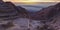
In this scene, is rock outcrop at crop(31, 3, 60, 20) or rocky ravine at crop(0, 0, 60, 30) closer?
rocky ravine at crop(0, 0, 60, 30)

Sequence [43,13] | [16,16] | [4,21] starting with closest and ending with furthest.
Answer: [4,21] < [16,16] < [43,13]

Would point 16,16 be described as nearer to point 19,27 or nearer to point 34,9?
point 19,27

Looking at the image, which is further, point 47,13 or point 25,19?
point 47,13

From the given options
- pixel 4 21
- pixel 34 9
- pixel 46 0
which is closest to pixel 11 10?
pixel 4 21

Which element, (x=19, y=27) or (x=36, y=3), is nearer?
(x=19, y=27)

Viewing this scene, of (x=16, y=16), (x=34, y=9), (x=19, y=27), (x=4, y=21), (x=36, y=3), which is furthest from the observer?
(x=36, y=3)

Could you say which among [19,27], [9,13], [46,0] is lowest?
[19,27]

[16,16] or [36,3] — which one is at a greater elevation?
[36,3]

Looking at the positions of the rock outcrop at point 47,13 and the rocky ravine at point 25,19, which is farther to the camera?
the rock outcrop at point 47,13

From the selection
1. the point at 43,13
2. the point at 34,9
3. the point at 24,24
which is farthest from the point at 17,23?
the point at 34,9

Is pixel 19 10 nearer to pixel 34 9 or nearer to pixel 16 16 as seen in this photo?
pixel 16 16
